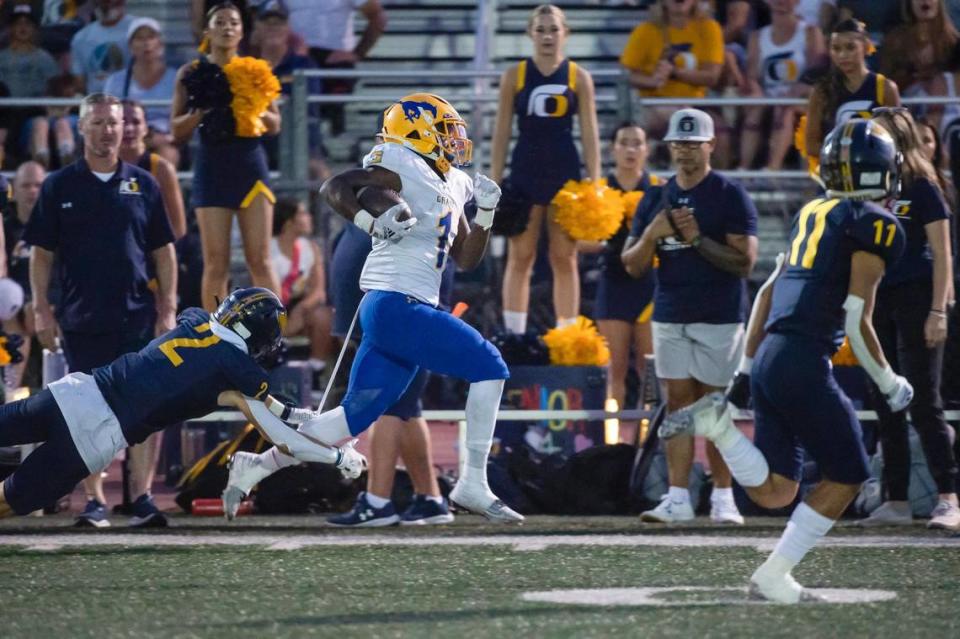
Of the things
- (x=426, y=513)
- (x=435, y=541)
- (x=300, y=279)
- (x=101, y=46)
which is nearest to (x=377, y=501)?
(x=426, y=513)

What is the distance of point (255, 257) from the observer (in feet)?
30.2

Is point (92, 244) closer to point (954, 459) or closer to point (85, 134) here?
point (85, 134)

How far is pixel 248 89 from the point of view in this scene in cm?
891

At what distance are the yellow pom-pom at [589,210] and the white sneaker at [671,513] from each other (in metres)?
1.71

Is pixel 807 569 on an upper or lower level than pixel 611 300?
lower

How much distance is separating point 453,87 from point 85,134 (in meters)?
Result: 5.34

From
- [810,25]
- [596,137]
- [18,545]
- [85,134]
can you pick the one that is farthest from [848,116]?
[18,545]

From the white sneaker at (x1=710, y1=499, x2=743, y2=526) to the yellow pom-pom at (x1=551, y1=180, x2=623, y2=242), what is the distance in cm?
169

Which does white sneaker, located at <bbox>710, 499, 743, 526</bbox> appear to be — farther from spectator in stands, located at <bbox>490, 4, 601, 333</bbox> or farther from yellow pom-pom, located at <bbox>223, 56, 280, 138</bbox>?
yellow pom-pom, located at <bbox>223, 56, 280, 138</bbox>

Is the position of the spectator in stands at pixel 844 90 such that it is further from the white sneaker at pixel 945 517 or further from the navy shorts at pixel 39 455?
the navy shorts at pixel 39 455

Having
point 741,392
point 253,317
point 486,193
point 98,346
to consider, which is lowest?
point 741,392

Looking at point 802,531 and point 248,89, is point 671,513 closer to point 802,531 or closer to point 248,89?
point 802,531

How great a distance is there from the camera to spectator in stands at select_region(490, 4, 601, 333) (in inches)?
376

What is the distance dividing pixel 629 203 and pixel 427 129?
280 cm
